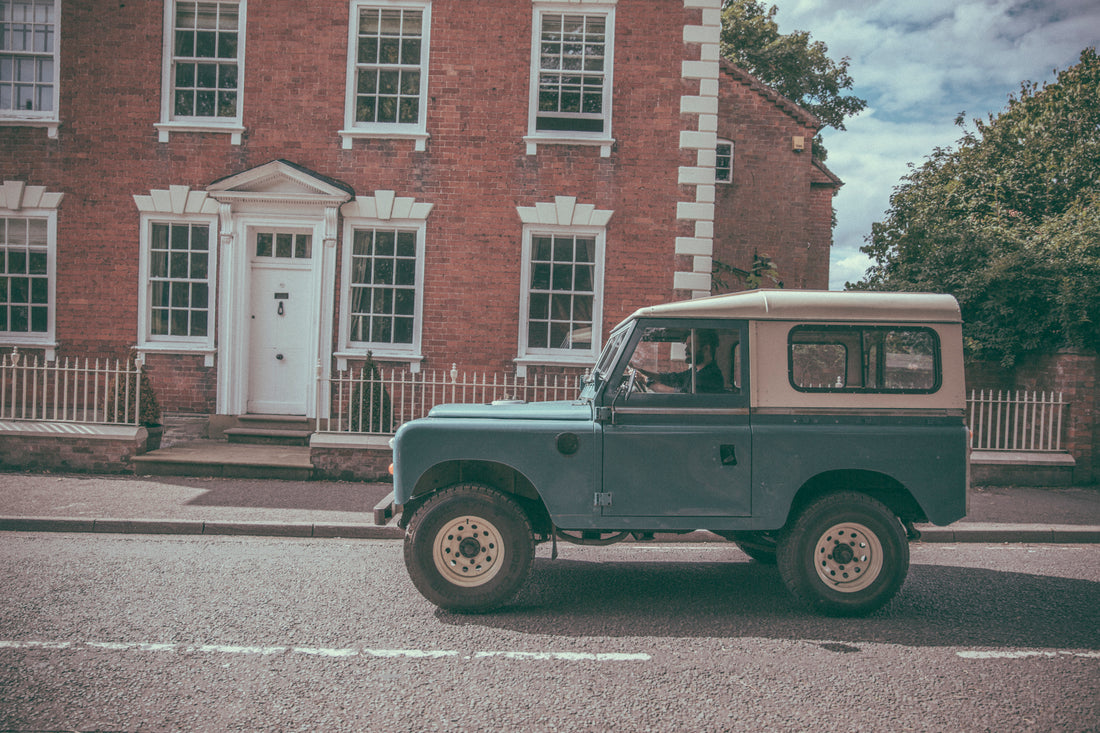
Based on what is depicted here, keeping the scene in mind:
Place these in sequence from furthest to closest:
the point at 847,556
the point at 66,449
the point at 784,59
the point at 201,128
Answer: the point at 784,59, the point at 201,128, the point at 66,449, the point at 847,556

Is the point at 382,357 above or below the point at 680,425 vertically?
above

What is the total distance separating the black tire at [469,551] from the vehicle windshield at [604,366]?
1.06 meters

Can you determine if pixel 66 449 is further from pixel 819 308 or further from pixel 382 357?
pixel 819 308

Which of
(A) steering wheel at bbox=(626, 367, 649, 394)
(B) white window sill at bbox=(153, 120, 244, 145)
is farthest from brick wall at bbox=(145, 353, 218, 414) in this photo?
(A) steering wheel at bbox=(626, 367, 649, 394)

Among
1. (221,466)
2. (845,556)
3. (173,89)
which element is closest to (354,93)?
(173,89)

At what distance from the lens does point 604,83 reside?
11.8 m

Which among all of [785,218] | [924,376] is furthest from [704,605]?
[785,218]

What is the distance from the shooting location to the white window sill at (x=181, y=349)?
11.7 metres

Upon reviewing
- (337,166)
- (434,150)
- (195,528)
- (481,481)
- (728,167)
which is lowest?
(195,528)

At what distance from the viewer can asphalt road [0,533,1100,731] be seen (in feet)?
11.4

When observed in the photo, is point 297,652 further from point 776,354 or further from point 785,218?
point 785,218

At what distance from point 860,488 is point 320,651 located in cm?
367

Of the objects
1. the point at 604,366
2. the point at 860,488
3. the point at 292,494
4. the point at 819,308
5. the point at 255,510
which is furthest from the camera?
the point at 292,494

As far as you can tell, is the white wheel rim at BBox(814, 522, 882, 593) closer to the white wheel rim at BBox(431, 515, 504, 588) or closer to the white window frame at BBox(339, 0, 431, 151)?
the white wheel rim at BBox(431, 515, 504, 588)
